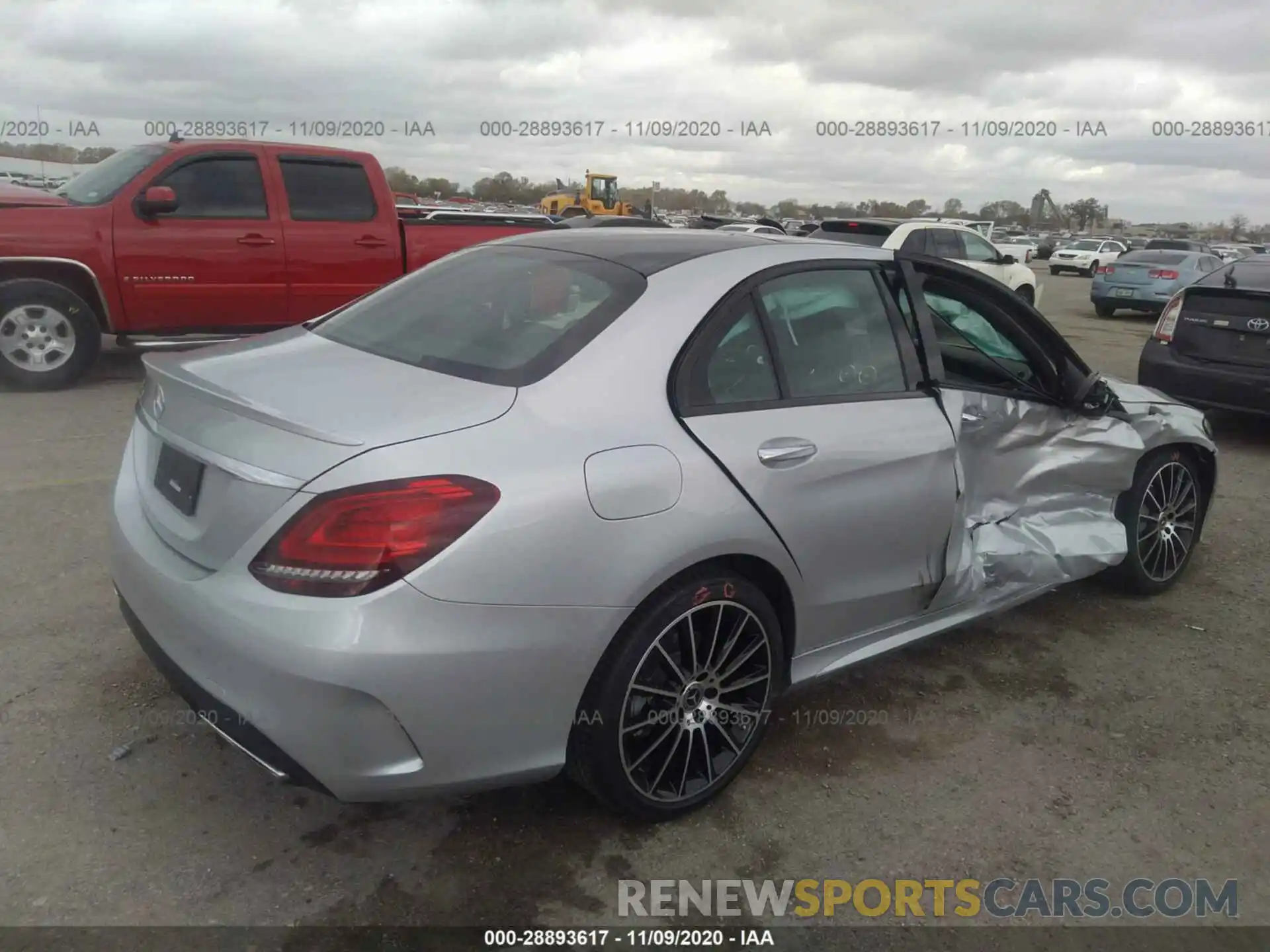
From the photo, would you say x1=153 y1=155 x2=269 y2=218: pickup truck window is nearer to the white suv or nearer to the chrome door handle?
the chrome door handle

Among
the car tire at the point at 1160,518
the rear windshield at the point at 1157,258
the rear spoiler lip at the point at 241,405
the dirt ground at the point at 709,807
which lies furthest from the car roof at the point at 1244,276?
the rear windshield at the point at 1157,258

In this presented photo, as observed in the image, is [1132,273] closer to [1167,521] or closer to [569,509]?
[1167,521]

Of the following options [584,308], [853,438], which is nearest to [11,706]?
[584,308]

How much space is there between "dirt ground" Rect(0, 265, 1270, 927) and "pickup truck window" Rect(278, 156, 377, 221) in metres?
4.70

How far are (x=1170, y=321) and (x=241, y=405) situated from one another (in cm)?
740

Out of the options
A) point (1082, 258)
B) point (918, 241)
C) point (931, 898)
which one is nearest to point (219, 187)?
point (931, 898)

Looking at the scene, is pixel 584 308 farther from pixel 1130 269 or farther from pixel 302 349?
pixel 1130 269

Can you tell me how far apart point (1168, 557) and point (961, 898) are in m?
2.73

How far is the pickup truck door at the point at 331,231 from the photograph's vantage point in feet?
26.5

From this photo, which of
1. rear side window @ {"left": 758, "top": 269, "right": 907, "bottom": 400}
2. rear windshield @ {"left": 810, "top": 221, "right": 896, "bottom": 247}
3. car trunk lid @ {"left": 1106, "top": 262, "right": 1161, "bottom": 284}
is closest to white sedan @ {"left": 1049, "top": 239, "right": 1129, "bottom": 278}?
car trunk lid @ {"left": 1106, "top": 262, "right": 1161, "bottom": 284}

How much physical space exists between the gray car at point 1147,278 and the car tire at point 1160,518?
15.3 metres

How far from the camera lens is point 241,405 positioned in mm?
2453

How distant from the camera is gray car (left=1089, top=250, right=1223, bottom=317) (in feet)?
59.4

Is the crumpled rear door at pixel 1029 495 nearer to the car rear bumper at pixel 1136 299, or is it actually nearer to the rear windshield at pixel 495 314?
the rear windshield at pixel 495 314
